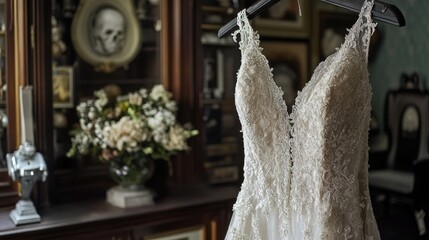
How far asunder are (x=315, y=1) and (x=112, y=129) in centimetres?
222

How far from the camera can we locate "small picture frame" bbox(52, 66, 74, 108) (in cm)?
248

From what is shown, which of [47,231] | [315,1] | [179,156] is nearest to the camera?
[47,231]

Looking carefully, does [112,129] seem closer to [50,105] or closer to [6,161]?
[50,105]

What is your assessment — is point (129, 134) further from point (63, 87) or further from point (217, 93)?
point (217, 93)

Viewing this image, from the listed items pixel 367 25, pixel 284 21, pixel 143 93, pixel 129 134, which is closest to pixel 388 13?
pixel 367 25

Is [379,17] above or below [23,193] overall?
above

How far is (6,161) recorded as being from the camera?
93.2 inches

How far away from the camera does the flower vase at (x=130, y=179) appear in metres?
2.44

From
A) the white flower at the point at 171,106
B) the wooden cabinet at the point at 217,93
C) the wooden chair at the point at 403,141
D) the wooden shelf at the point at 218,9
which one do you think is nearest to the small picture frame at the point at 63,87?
the white flower at the point at 171,106

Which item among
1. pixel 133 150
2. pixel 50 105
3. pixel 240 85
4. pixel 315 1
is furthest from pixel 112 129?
pixel 315 1

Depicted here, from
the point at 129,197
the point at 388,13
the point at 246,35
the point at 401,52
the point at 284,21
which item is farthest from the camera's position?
the point at 401,52

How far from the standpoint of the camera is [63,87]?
2.51 meters

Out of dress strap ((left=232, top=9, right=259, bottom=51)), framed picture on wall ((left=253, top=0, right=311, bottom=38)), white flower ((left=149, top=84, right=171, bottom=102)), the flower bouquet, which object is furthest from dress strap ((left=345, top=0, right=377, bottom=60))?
framed picture on wall ((left=253, top=0, right=311, bottom=38))

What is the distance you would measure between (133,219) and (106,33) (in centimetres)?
95
